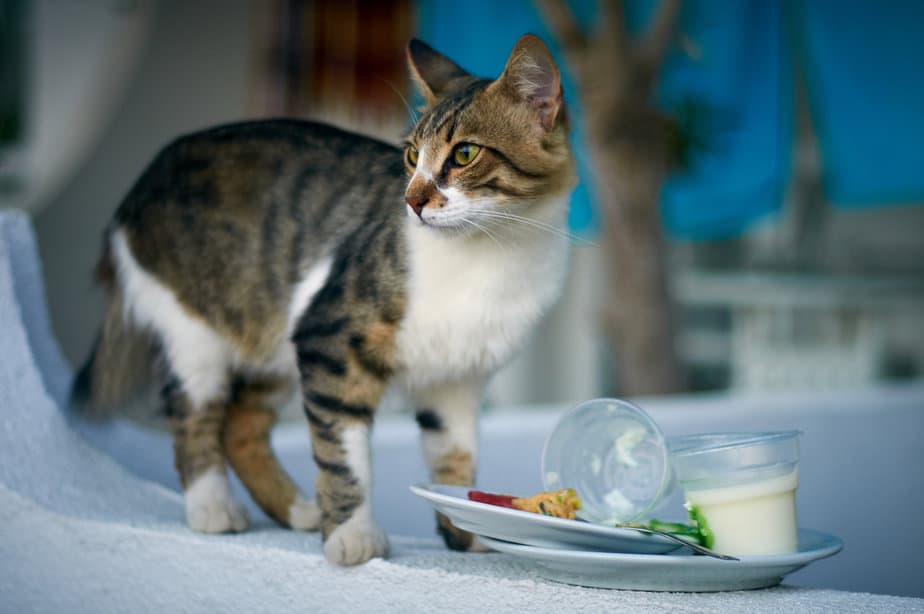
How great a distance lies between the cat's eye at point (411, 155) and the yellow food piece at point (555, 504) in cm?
54

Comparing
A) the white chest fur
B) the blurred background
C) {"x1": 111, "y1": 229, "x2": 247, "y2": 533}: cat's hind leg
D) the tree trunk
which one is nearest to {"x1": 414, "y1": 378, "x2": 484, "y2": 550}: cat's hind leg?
the white chest fur

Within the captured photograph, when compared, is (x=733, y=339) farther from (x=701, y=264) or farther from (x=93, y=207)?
(x=93, y=207)

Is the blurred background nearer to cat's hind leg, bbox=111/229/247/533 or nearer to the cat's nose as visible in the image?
cat's hind leg, bbox=111/229/247/533

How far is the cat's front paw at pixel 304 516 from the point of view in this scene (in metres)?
1.65

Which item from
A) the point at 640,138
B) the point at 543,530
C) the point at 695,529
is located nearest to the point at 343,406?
the point at 543,530

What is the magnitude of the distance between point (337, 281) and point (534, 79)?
1.41 feet

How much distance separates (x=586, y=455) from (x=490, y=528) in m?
0.22

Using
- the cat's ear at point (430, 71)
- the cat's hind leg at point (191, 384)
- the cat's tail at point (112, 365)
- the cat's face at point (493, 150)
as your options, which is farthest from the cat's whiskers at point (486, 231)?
the cat's tail at point (112, 365)

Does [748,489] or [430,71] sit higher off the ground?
[430,71]

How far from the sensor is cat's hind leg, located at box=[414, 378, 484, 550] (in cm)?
159

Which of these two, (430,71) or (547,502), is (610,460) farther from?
(430,71)

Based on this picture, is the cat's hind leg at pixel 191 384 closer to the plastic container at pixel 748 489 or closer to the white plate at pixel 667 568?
the white plate at pixel 667 568

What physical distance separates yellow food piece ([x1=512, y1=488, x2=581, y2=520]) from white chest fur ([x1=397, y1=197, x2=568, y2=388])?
12.0 inches

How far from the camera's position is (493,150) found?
4.46ft
